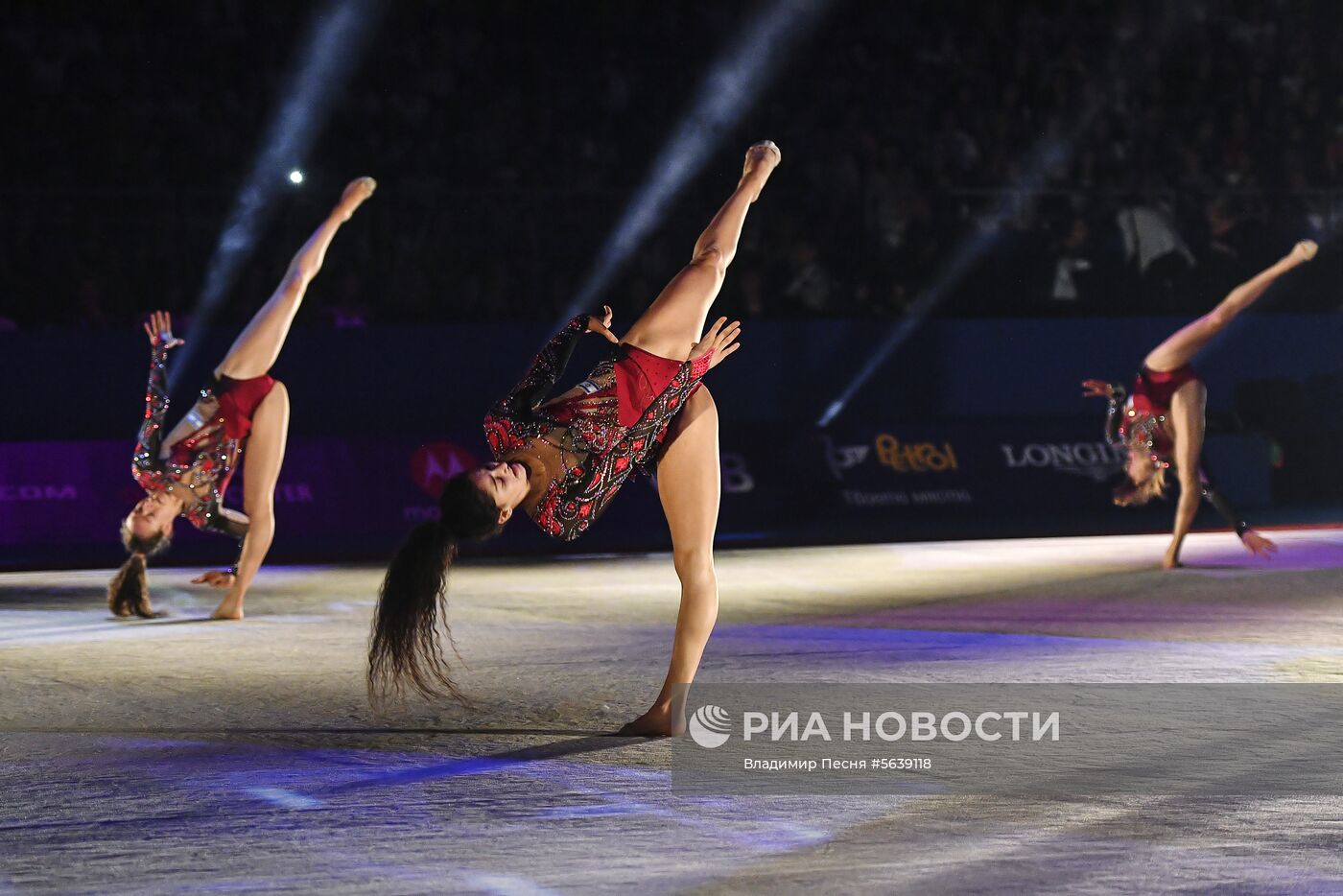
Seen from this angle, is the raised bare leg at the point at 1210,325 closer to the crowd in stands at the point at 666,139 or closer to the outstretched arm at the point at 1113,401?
the outstretched arm at the point at 1113,401

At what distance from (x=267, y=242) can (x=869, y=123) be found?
19.8 ft

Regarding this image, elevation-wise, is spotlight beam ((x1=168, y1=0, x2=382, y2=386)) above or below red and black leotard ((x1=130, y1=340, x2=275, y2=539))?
above

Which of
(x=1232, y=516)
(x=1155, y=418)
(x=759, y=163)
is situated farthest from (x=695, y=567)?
(x=1232, y=516)

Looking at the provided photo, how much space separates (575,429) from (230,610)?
4310 millimetres

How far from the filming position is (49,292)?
14398 mm

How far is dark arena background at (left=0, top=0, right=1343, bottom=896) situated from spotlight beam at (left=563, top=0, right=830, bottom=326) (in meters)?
0.05

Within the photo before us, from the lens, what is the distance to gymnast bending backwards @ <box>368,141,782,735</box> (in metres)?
4.93

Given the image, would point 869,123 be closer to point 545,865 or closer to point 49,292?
point 49,292

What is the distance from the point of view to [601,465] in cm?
539

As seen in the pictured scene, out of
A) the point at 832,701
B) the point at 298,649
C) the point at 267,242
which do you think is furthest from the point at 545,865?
the point at 267,242

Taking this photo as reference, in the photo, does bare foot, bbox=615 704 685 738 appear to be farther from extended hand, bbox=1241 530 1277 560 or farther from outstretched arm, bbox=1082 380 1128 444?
extended hand, bbox=1241 530 1277 560

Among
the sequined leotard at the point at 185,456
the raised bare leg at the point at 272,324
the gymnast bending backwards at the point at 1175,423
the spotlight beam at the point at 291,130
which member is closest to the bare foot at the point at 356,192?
the raised bare leg at the point at 272,324

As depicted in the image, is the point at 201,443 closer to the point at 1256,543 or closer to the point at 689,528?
the point at 689,528

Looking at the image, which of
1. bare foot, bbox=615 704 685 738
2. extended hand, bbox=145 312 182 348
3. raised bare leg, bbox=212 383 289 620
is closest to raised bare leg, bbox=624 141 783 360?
bare foot, bbox=615 704 685 738
